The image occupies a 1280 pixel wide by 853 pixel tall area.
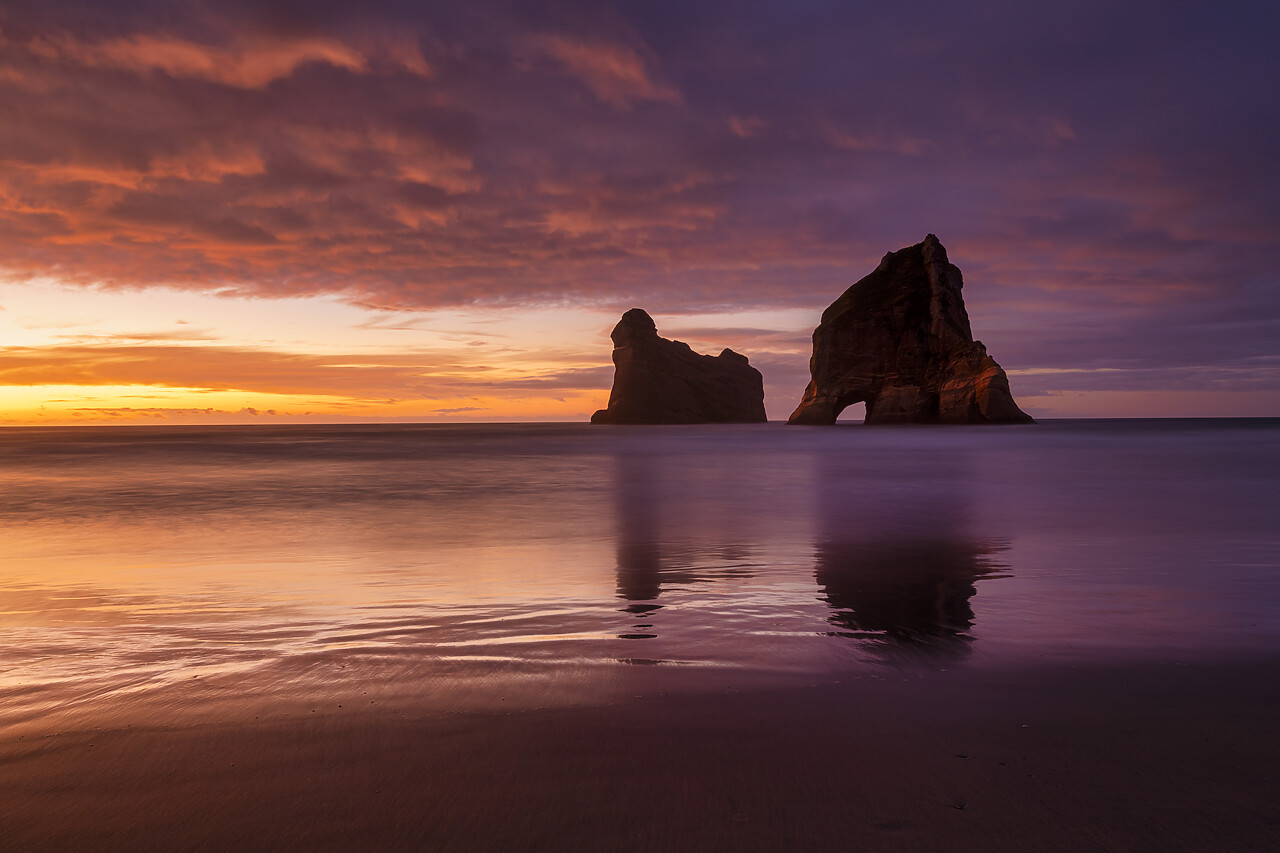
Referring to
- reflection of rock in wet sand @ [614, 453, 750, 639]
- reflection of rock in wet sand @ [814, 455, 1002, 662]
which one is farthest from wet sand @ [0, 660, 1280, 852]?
reflection of rock in wet sand @ [614, 453, 750, 639]

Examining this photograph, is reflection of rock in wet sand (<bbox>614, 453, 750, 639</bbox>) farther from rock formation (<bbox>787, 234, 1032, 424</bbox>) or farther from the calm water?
rock formation (<bbox>787, 234, 1032, 424</bbox>)

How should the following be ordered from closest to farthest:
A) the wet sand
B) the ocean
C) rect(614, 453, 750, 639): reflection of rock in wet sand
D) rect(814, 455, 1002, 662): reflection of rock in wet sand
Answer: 1. the wet sand
2. the ocean
3. rect(814, 455, 1002, 662): reflection of rock in wet sand
4. rect(614, 453, 750, 639): reflection of rock in wet sand

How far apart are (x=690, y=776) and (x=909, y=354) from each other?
115 m

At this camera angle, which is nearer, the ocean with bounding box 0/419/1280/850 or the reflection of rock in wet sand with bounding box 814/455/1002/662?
the ocean with bounding box 0/419/1280/850

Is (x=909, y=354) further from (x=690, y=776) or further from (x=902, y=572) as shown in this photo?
(x=690, y=776)

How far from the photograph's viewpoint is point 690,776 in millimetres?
2975

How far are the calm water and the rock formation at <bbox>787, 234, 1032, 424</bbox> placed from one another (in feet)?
290

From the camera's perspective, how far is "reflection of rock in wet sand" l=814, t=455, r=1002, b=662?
17.9 feet

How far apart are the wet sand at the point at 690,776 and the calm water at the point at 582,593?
1.52 ft

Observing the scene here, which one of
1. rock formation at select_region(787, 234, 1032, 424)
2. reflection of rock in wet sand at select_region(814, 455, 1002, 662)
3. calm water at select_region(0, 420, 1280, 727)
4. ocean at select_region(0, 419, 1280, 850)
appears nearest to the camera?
ocean at select_region(0, 419, 1280, 850)

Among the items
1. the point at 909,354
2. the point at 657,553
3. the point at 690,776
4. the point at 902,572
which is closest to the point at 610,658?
the point at 690,776

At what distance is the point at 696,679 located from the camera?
14.0 feet

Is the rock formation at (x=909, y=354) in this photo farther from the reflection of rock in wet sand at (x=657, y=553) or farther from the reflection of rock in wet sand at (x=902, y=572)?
the reflection of rock in wet sand at (x=657, y=553)

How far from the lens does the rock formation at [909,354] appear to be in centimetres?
10188
